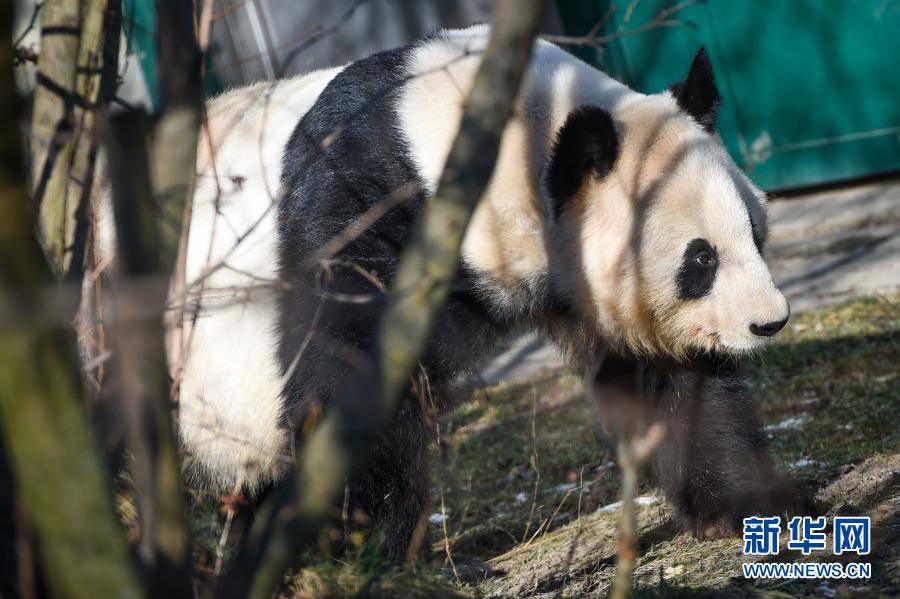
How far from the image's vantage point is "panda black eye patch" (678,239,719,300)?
3.24 meters

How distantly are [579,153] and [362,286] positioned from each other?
0.80 meters

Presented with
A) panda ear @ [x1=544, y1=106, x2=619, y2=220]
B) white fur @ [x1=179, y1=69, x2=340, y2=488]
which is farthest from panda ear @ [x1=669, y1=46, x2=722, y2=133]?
white fur @ [x1=179, y1=69, x2=340, y2=488]

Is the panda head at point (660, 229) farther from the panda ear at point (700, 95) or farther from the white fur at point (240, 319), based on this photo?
the white fur at point (240, 319)

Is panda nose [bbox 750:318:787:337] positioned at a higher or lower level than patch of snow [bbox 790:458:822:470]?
higher

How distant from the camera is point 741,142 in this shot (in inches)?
327

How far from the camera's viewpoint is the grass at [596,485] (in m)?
2.61

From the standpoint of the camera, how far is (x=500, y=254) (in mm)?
3336

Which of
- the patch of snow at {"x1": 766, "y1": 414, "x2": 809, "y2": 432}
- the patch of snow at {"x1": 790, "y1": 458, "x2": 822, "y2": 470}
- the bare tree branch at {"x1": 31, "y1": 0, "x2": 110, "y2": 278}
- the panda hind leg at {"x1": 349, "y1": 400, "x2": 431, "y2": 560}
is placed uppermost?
the bare tree branch at {"x1": 31, "y1": 0, "x2": 110, "y2": 278}

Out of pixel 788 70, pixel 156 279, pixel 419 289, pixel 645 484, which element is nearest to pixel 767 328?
pixel 645 484

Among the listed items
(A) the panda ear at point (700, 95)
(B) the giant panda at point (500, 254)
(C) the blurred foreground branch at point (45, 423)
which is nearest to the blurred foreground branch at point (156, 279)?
(C) the blurred foreground branch at point (45, 423)

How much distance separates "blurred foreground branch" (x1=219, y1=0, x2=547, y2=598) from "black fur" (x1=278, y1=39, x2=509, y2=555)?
1173 millimetres

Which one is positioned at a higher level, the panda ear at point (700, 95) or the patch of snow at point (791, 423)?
the panda ear at point (700, 95)

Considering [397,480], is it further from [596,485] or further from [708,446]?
[596,485]

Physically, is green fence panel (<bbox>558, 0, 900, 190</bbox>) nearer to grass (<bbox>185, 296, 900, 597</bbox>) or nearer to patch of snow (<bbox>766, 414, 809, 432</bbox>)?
grass (<bbox>185, 296, 900, 597</bbox>)
